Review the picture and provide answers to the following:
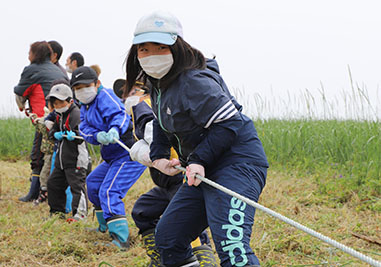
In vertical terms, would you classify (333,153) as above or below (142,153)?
below

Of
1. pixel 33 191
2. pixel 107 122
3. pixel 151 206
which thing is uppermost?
pixel 107 122

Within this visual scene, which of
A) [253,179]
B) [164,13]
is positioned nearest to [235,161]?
[253,179]

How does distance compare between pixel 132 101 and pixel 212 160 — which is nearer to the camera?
pixel 212 160

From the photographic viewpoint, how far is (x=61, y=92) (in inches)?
197

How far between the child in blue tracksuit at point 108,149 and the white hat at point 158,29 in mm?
1626

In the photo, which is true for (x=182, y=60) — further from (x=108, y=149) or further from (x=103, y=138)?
(x=108, y=149)

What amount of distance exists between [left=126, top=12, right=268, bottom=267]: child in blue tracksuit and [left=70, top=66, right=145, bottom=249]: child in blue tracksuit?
154 centimetres

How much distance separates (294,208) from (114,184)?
201cm

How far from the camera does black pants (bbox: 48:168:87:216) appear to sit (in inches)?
195

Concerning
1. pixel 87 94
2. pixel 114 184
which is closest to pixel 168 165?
pixel 114 184

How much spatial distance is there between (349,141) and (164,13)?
178 inches

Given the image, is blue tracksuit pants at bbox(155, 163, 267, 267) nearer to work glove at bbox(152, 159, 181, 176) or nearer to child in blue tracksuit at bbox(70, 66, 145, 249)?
work glove at bbox(152, 159, 181, 176)

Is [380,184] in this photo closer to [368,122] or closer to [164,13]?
[368,122]

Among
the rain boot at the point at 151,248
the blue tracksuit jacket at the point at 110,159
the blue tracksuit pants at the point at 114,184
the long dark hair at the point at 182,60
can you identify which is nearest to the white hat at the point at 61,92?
the blue tracksuit jacket at the point at 110,159
